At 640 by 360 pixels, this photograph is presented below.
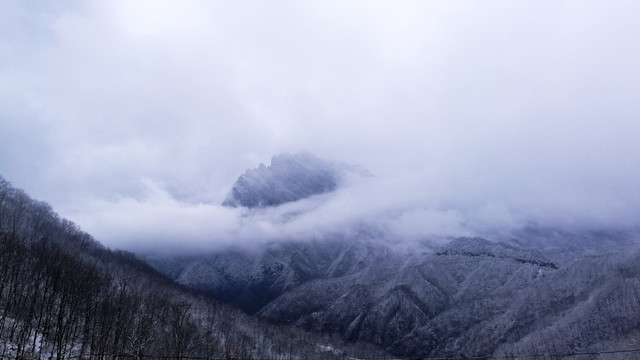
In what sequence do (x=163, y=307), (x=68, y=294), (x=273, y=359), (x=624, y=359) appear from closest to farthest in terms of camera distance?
(x=68, y=294)
(x=163, y=307)
(x=624, y=359)
(x=273, y=359)

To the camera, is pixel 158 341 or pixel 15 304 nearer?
pixel 15 304

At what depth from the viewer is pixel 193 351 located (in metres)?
127

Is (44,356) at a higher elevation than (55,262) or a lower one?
lower

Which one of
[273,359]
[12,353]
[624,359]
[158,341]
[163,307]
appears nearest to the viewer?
[12,353]

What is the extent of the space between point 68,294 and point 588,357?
7885 inches

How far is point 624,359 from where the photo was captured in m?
179

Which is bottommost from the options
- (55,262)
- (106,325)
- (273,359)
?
(273,359)

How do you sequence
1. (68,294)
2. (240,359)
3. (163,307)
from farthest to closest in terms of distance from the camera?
(163,307) → (240,359) → (68,294)

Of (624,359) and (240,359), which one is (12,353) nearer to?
(240,359)

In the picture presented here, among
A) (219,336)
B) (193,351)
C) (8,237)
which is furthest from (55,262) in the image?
(219,336)

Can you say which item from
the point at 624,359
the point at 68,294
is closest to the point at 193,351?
the point at 68,294

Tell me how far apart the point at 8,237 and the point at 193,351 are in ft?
214

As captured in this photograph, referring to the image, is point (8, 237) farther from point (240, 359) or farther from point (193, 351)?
point (240, 359)

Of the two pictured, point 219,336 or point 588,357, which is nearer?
point 219,336
